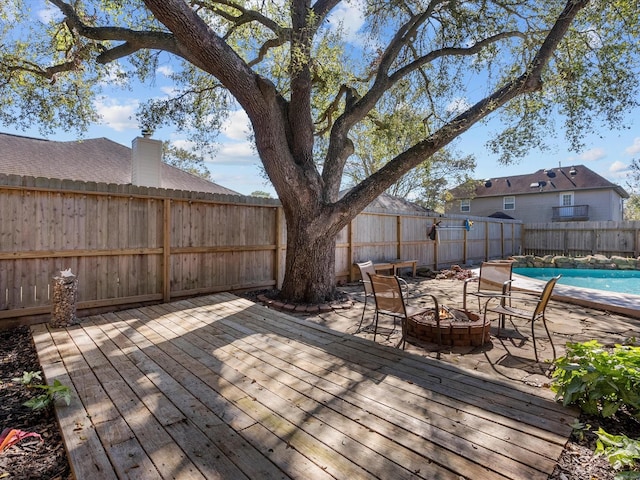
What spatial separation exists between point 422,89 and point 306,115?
14.4 feet

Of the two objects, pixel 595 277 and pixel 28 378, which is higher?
pixel 28 378

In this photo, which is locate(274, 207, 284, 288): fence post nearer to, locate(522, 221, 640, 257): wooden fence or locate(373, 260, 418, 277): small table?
locate(373, 260, 418, 277): small table

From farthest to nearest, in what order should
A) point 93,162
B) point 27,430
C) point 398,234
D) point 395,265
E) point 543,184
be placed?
1. point 543,184
2. point 398,234
3. point 93,162
4. point 395,265
5. point 27,430

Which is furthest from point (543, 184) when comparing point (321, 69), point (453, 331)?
point (453, 331)

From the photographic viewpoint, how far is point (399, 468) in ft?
5.58

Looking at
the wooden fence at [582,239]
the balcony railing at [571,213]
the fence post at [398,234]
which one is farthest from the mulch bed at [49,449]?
the balcony railing at [571,213]

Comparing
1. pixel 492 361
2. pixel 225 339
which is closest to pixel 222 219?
pixel 225 339

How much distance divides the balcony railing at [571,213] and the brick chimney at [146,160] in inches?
960

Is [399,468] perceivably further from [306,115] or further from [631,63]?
[631,63]

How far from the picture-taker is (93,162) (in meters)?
9.86

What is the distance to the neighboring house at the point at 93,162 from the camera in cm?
831

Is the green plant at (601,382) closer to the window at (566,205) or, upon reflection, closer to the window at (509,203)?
the window at (566,205)

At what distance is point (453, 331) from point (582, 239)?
17.5 metres

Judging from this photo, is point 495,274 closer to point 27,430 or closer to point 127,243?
point 27,430
